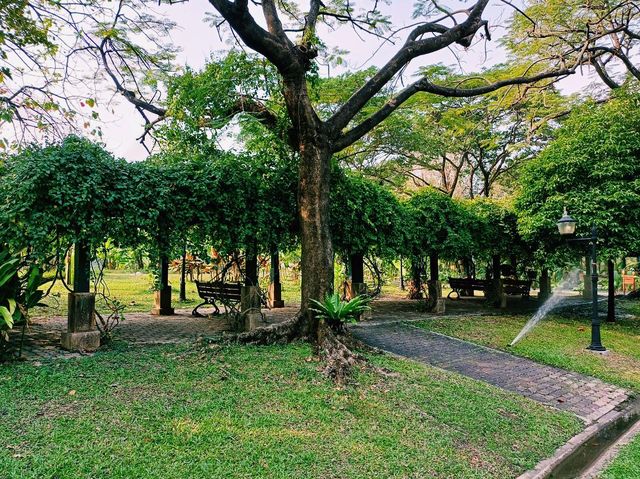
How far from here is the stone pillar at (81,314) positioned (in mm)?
6418

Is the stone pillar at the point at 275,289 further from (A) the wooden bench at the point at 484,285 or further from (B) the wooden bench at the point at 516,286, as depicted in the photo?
(B) the wooden bench at the point at 516,286

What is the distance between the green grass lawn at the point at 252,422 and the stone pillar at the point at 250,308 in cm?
219

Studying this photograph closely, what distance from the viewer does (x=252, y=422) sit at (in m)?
4.22

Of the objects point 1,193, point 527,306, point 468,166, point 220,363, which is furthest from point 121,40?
point 468,166

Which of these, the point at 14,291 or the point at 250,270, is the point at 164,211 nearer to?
the point at 14,291

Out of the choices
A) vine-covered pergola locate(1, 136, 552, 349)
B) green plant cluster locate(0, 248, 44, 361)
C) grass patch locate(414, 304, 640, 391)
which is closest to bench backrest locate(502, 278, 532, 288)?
grass patch locate(414, 304, 640, 391)

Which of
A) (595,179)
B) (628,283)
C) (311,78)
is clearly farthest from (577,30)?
(628,283)

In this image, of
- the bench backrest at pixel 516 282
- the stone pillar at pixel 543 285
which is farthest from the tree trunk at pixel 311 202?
the stone pillar at pixel 543 285

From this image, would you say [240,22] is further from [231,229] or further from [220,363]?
[220,363]

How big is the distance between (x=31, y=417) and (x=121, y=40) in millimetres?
6564

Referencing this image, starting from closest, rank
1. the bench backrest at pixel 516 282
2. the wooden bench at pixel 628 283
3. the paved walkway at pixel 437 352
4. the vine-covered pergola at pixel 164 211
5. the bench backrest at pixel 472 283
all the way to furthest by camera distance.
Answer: the vine-covered pergola at pixel 164 211 < the paved walkway at pixel 437 352 < the bench backrest at pixel 472 283 < the bench backrest at pixel 516 282 < the wooden bench at pixel 628 283

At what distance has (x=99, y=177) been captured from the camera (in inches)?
245

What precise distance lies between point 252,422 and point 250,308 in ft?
13.9

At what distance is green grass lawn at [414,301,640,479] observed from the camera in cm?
751
